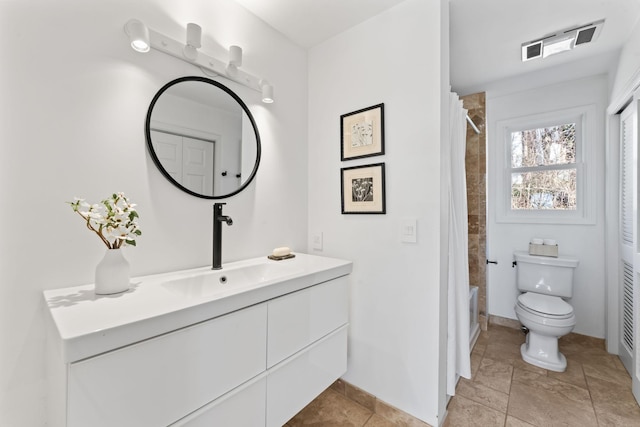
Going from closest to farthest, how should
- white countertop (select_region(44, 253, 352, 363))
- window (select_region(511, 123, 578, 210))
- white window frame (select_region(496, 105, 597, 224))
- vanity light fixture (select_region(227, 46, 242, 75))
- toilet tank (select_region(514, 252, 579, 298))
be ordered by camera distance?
white countertop (select_region(44, 253, 352, 363)) < vanity light fixture (select_region(227, 46, 242, 75)) < toilet tank (select_region(514, 252, 579, 298)) < white window frame (select_region(496, 105, 597, 224)) < window (select_region(511, 123, 578, 210))

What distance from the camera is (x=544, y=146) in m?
2.76

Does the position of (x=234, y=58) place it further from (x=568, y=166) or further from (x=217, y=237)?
(x=568, y=166)

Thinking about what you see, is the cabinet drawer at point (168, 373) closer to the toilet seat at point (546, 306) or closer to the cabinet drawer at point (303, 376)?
the cabinet drawer at point (303, 376)

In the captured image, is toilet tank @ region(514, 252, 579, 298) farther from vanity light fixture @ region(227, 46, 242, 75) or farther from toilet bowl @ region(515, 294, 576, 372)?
vanity light fixture @ region(227, 46, 242, 75)

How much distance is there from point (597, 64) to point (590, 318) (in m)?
2.26

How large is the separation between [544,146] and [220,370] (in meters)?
3.46

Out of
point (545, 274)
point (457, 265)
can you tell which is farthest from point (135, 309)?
point (545, 274)

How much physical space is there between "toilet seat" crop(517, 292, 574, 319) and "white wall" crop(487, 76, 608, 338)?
452 mm

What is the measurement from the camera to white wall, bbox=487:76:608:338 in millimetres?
2449

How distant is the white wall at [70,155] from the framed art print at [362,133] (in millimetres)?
A: 851

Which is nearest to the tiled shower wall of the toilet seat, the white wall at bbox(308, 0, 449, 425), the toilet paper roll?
the toilet seat

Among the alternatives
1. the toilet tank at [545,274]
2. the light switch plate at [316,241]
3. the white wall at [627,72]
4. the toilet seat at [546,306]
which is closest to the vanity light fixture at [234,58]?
the light switch plate at [316,241]

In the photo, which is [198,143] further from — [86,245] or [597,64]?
[597,64]

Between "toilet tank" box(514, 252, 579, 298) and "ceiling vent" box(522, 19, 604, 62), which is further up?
"ceiling vent" box(522, 19, 604, 62)
